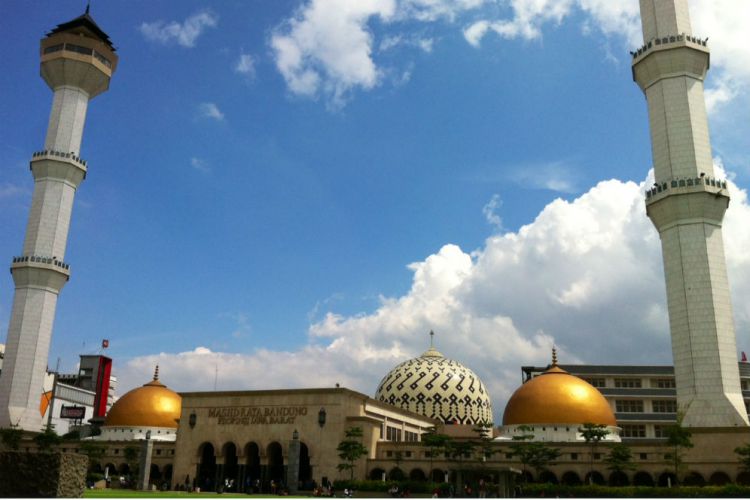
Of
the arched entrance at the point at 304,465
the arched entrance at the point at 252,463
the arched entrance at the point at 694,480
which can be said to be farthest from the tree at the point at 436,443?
the arched entrance at the point at 694,480

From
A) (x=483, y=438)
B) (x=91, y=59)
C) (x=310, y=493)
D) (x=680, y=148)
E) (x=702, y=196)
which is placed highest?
(x=91, y=59)

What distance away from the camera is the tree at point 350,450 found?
45.4 metres

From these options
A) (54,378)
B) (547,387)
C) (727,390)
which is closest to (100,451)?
(54,378)

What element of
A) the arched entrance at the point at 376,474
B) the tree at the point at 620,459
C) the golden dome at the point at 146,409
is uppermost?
the golden dome at the point at 146,409

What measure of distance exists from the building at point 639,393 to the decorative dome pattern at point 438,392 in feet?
32.5

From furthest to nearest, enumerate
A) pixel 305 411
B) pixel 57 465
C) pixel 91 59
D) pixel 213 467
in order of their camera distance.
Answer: pixel 91 59 → pixel 213 467 → pixel 305 411 → pixel 57 465

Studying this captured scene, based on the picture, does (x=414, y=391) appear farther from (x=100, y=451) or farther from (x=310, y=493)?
A: (x=100, y=451)

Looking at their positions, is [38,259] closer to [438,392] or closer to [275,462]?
[275,462]

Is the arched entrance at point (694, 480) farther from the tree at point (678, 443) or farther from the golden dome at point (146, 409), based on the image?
the golden dome at point (146, 409)

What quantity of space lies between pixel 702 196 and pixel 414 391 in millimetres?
33005

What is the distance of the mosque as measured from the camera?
141ft

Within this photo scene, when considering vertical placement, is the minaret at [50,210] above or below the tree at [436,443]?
above

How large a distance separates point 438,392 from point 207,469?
23.3 metres

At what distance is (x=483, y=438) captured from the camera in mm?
50125
